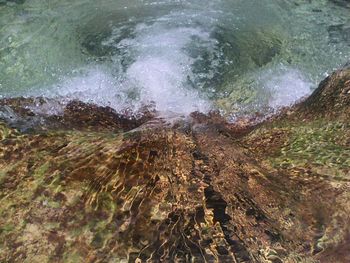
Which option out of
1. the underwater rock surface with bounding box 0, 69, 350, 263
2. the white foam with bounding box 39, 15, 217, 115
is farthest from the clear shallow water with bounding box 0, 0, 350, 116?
the underwater rock surface with bounding box 0, 69, 350, 263

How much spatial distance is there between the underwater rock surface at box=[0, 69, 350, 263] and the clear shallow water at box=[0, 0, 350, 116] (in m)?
1.44

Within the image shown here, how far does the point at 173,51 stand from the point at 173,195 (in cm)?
338

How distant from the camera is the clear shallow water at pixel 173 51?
539 cm

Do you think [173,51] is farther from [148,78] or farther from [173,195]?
[173,195]

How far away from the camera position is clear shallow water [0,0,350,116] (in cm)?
539

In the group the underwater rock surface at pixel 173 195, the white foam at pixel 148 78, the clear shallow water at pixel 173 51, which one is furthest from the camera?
the clear shallow water at pixel 173 51

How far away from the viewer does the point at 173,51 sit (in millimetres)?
6051

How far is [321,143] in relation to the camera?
12.3 feet

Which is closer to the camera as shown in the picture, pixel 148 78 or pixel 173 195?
pixel 173 195

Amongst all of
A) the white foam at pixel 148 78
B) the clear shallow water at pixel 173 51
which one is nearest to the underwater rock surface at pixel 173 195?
the white foam at pixel 148 78

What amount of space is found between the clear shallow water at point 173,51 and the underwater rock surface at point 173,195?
144 cm

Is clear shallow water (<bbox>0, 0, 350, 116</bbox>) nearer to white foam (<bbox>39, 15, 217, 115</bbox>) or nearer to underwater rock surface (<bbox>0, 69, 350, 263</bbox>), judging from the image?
white foam (<bbox>39, 15, 217, 115</bbox>)

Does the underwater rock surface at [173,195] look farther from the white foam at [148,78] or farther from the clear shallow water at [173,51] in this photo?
the clear shallow water at [173,51]

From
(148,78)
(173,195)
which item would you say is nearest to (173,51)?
(148,78)
